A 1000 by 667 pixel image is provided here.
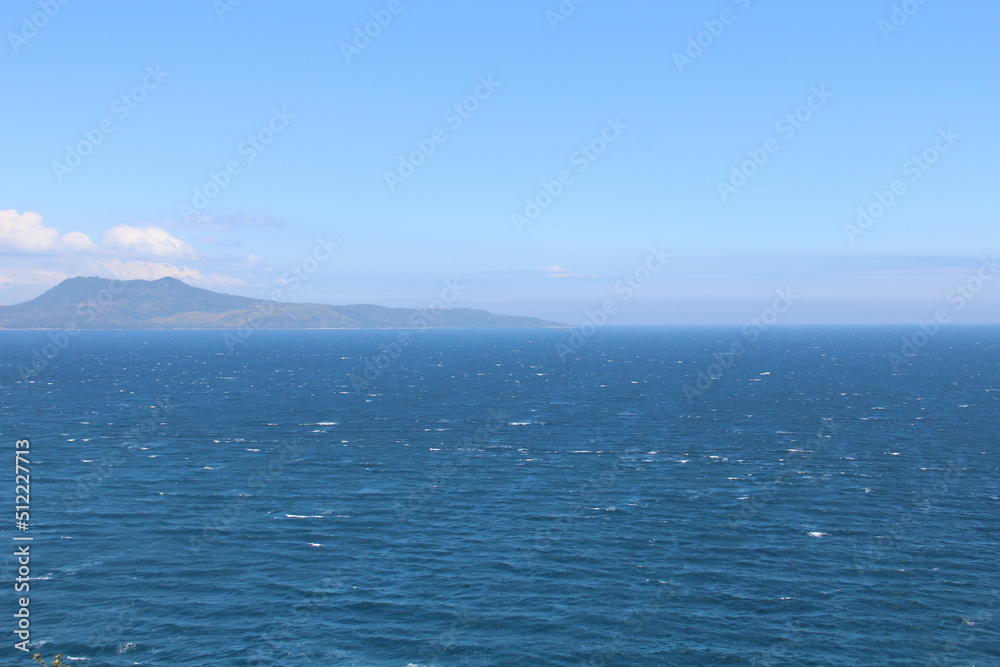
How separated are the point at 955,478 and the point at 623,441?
4314 cm

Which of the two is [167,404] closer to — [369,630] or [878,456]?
[369,630]

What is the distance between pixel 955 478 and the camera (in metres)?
79.7

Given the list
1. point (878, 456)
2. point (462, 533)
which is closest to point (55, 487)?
point (462, 533)

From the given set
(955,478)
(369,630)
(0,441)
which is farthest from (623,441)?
(0,441)

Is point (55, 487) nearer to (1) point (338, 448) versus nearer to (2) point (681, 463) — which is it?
(1) point (338, 448)

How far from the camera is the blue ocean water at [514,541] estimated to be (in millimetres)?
44125

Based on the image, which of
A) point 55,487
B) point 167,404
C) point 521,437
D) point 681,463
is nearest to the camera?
point 55,487

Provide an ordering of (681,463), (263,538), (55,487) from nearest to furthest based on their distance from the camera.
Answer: (263,538) → (55,487) → (681,463)

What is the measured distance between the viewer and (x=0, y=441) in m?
99.9

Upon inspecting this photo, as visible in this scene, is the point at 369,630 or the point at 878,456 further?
the point at 878,456

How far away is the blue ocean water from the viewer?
4412 centimetres

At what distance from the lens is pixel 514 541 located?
61.3 m

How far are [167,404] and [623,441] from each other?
3863 inches

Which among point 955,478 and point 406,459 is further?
point 406,459
